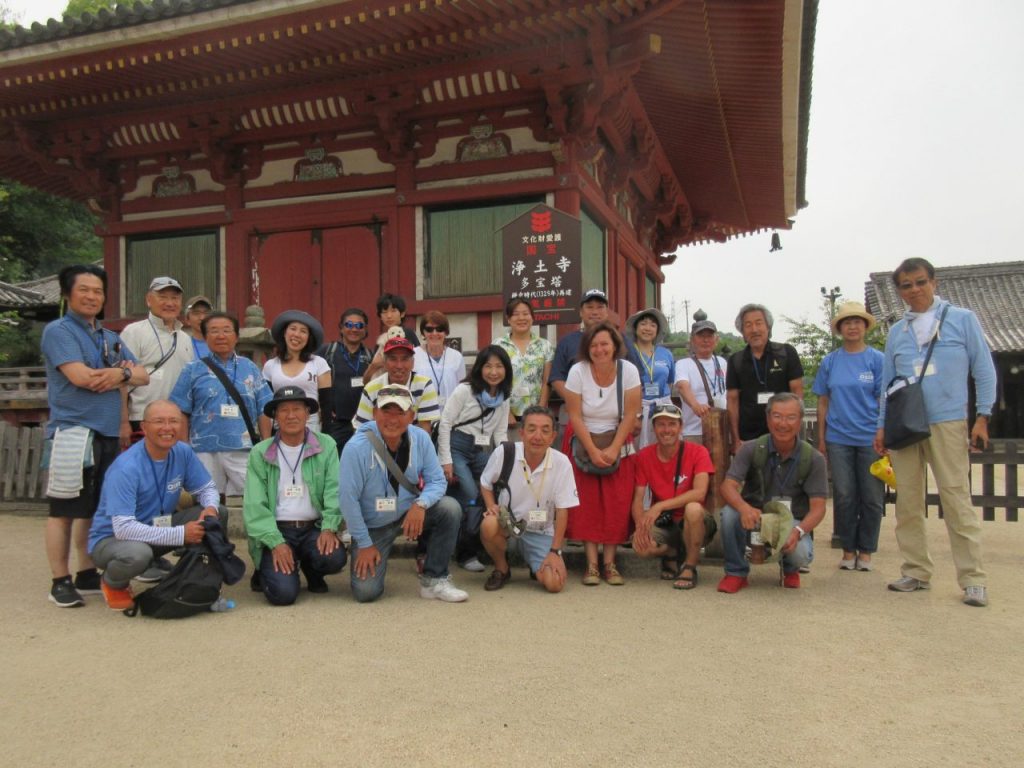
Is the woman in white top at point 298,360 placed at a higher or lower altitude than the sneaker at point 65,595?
higher

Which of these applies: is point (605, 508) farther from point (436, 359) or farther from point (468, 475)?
point (436, 359)

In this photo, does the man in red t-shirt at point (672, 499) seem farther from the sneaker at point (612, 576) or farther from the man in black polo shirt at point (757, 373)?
the man in black polo shirt at point (757, 373)

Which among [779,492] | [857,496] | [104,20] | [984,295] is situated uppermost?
[104,20]

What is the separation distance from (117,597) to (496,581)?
217 cm

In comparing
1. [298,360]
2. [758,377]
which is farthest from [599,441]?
[298,360]

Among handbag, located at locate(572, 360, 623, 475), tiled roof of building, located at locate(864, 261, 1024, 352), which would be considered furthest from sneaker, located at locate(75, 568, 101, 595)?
tiled roof of building, located at locate(864, 261, 1024, 352)

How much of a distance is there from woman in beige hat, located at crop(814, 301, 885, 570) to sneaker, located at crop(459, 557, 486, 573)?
2.57 m

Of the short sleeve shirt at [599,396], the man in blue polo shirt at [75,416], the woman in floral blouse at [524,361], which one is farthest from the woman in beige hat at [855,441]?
the man in blue polo shirt at [75,416]

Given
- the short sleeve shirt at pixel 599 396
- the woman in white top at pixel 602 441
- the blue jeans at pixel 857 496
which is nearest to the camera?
the woman in white top at pixel 602 441

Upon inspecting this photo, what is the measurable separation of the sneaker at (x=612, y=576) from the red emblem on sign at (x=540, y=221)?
10.4ft

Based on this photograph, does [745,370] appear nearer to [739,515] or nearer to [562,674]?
[739,515]

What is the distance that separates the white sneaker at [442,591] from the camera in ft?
13.9

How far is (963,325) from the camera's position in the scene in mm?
4340

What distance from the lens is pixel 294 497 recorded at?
4367 millimetres
